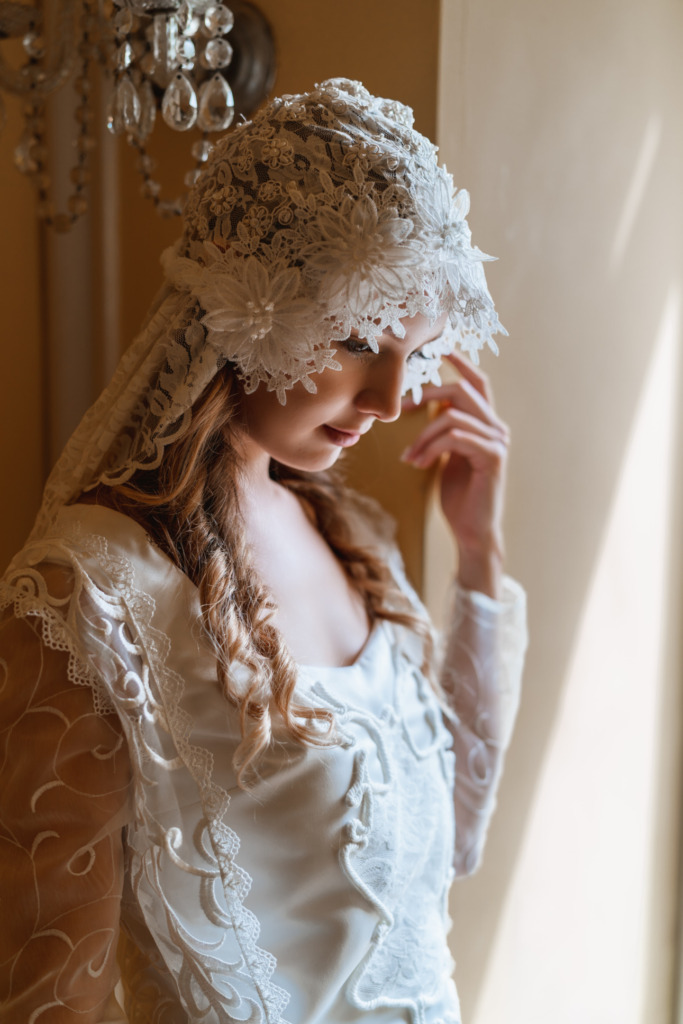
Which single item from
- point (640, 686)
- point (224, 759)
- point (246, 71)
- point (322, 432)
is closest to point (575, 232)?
point (246, 71)

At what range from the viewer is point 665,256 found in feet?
5.24

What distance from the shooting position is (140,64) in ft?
3.39

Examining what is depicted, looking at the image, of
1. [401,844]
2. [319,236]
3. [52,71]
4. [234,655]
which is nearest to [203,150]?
[52,71]

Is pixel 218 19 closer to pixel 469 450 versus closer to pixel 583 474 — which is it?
pixel 469 450

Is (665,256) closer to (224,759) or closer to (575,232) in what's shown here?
(575,232)

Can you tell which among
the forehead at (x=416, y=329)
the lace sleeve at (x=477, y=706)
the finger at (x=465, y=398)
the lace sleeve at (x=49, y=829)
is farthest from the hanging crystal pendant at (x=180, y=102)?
the lace sleeve at (x=477, y=706)

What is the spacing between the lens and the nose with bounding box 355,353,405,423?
35.4 inches

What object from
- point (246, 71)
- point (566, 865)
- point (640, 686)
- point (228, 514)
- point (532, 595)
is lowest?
point (566, 865)

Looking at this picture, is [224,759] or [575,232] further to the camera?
→ [575,232]

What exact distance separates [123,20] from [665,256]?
1022 mm

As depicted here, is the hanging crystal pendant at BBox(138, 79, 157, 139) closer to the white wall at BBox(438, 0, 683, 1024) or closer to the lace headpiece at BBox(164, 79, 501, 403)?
the lace headpiece at BBox(164, 79, 501, 403)

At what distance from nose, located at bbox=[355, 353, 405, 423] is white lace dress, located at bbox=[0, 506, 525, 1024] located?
0.84 feet

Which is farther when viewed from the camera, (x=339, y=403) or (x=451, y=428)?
(x=451, y=428)

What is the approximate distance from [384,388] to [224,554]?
0.24 meters
